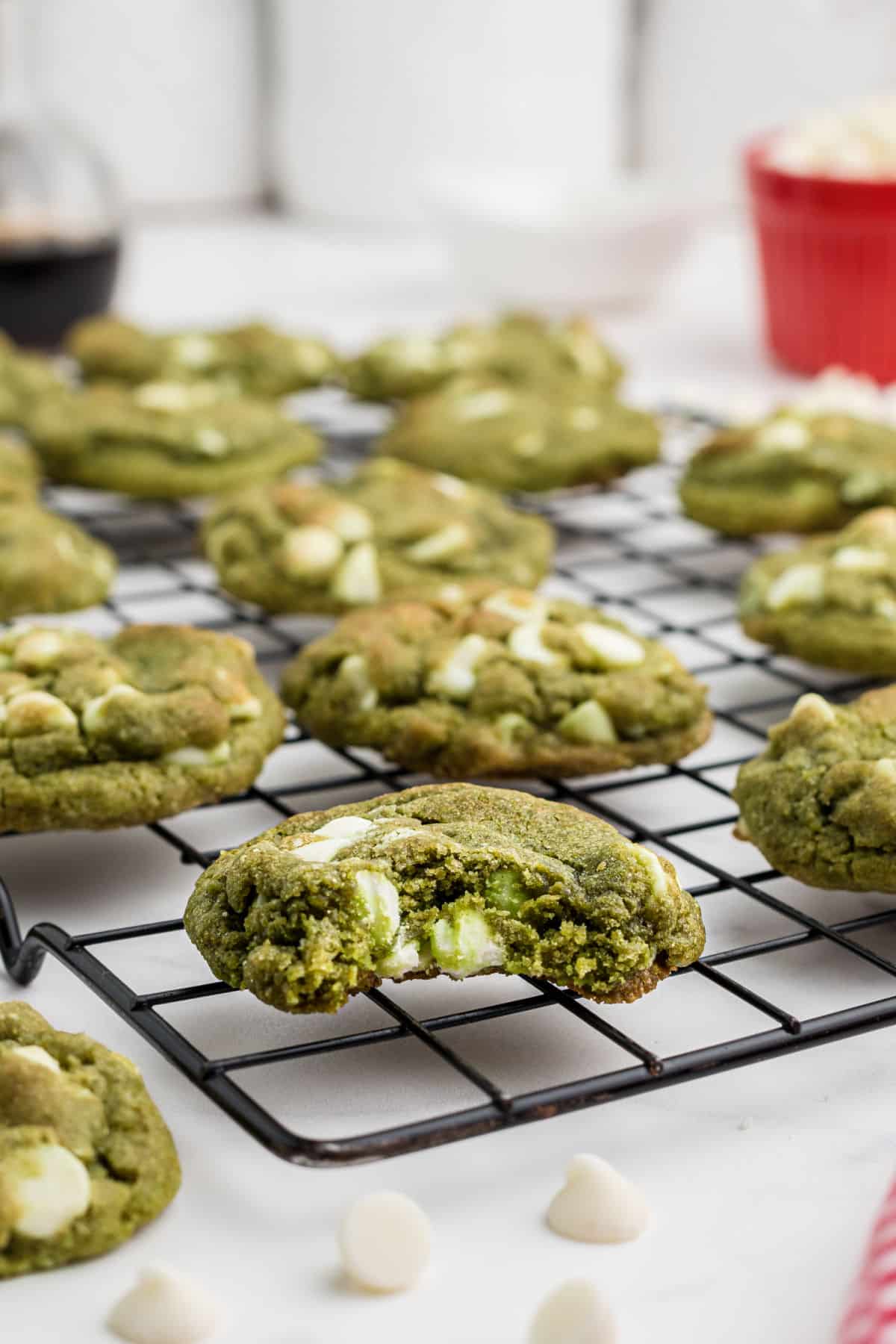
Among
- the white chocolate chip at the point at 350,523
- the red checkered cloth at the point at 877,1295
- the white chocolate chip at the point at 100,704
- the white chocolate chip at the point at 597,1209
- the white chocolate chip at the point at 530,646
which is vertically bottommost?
the white chocolate chip at the point at 597,1209

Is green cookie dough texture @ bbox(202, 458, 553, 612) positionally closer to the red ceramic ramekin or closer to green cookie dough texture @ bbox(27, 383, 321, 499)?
green cookie dough texture @ bbox(27, 383, 321, 499)

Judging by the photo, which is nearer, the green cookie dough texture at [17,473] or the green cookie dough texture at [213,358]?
the green cookie dough texture at [17,473]

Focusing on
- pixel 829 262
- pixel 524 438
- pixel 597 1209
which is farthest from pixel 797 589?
pixel 829 262

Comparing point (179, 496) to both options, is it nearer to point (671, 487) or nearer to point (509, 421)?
point (509, 421)

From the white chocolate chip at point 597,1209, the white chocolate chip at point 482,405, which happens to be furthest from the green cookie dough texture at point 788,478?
the white chocolate chip at point 597,1209

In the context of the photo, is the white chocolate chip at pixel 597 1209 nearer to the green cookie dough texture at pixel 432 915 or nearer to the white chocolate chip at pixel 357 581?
the green cookie dough texture at pixel 432 915

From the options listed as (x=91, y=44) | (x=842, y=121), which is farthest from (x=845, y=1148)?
(x=91, y=44)
